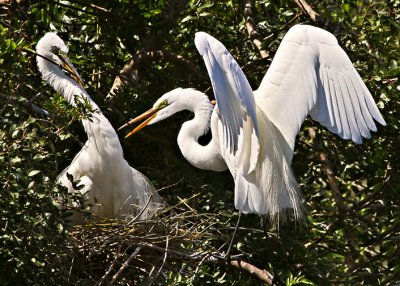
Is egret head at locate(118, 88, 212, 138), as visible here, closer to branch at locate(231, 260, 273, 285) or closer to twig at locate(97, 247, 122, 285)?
twig at locate(97, 247, 122, 285)

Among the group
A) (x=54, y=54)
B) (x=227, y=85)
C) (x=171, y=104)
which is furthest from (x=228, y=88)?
(x=54, y=54)

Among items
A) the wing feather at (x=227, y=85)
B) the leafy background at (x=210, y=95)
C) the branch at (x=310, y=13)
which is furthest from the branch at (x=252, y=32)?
the wing feather at (x=227, y=85)

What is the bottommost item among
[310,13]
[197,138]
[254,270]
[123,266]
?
[254,270]

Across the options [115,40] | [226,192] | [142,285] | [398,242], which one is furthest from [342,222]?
[115,40]

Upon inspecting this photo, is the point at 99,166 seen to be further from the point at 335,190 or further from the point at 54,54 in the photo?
the point at 335,190

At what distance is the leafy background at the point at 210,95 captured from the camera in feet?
14.8

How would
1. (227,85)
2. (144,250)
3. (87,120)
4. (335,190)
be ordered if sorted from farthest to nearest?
(87,120) < (335,190) < (144,250) < (227,85)

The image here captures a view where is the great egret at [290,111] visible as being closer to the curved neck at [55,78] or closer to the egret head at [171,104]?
the egret head at [171,104]

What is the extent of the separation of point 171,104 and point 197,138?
22 centimetres

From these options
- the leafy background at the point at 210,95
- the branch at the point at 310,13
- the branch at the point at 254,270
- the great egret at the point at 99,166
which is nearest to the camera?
the branch at the point at 254,270

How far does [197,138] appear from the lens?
500cm

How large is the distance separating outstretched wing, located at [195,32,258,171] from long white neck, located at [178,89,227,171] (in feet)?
1.79

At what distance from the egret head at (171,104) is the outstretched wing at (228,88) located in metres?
0.58

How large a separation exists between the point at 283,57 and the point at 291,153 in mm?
462
